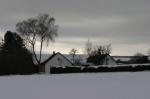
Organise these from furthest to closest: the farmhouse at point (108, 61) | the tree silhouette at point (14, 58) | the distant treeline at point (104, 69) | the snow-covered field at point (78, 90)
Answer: the farmhouse at point (108, 61) → the tree silhouette at point (14, 58) → the distant treeline at point (104, 69) → the snow-covered field at point (78, 90)

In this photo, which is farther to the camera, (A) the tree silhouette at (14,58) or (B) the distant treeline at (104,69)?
(A) the tree silhouette at (14,58)

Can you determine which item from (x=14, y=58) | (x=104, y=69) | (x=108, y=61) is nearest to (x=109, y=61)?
(x=108, y=61)

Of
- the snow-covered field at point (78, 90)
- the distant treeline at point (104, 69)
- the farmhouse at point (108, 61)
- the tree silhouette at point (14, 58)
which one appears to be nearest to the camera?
the snow-covered field at point (78, 90)

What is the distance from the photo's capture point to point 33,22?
106 metres

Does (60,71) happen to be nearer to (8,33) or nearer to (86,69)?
(86,69)

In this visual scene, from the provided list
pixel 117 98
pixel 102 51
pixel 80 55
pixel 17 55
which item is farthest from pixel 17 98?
pixel 80 55

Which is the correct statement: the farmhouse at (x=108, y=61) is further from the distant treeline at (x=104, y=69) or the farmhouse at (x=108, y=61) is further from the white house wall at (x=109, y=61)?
the distant treeline at (x=104, y=69)

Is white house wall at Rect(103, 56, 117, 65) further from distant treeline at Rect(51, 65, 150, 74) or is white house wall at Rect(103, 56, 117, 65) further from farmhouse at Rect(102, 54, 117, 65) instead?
distant treeline at Rect(51, 65, 150, 74)

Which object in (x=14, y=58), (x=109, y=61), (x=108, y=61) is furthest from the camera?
(x=109, y=61)

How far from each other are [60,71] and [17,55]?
9.72 m

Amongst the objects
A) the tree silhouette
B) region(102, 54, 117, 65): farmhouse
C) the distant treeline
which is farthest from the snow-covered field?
region(102, 54, 117, 65): farmhouse

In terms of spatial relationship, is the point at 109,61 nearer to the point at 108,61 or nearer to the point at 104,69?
the point at 108,61

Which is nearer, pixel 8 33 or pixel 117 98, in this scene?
pixel 117 98

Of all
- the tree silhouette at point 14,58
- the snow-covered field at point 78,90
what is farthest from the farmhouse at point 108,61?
the snow-covered field at point 78,90
